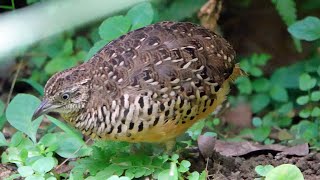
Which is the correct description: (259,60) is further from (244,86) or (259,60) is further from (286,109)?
(286,109)

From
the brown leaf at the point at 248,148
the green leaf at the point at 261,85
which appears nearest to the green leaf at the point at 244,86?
the green leaf at the point at 261,85

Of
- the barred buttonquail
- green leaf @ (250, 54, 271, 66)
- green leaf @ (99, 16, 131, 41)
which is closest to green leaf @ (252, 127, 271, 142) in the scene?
green leaf @ (250, 54, 271, 66)

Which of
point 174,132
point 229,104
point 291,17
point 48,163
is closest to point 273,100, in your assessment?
point 229,104

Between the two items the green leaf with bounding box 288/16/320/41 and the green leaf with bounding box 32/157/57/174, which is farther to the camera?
the green leaf with bounding box 288/16/320/41

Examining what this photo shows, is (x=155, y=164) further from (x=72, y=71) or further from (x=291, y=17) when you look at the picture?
(x=291, y=17)

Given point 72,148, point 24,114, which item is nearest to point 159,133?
point 72,148

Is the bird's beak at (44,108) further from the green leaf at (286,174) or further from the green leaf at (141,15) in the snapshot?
the green leaf at (286,174)

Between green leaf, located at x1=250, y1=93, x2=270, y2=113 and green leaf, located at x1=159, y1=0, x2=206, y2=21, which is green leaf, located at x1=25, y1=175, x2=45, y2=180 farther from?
green leaf, located at x1=250, y1=93, x2=270, y2=113
